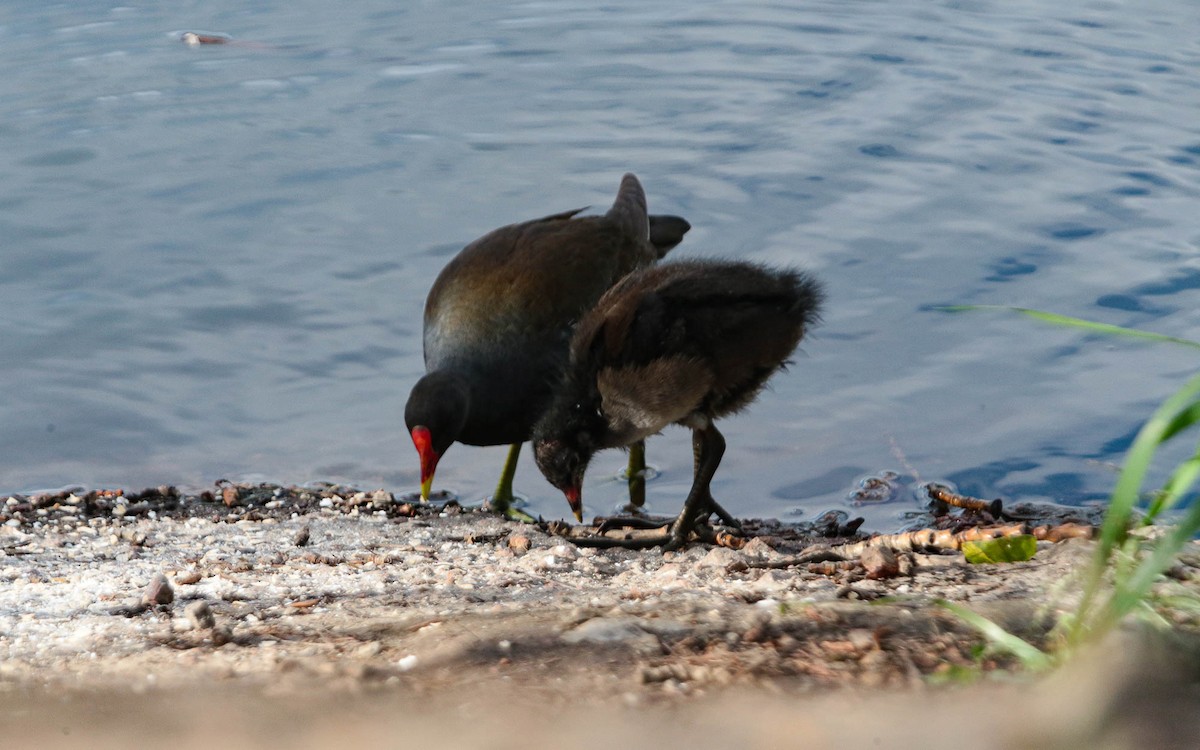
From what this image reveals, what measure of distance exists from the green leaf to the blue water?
2158 mm

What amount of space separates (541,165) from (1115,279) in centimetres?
407

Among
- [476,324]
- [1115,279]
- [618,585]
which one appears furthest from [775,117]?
[618,585]

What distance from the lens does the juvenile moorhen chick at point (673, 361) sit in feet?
14.4

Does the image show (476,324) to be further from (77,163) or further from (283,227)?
(77,163)

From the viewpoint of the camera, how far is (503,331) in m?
5.68

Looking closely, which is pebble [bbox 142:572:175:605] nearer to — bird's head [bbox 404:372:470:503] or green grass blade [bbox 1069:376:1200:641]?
green grass blade [bbox 1069:376:1200:641]

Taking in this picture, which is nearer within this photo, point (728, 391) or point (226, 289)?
point (728, 391)

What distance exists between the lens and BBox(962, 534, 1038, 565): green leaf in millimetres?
3340

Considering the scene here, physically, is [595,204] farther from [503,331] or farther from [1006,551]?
[1006,551]

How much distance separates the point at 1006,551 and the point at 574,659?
1.48 metres

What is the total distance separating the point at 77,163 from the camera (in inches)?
372

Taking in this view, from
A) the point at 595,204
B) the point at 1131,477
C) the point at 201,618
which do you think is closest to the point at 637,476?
the point at 595,204

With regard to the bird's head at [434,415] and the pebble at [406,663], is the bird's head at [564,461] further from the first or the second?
the pebble at [406,663]

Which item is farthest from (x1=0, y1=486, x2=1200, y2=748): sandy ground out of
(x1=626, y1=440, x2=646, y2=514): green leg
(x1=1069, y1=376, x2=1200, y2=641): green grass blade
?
(x1=626, y1=440, x2=646, y2=514): green leg
